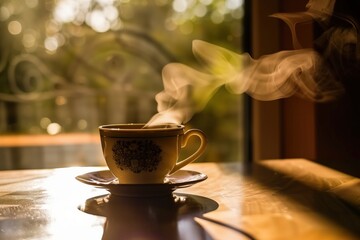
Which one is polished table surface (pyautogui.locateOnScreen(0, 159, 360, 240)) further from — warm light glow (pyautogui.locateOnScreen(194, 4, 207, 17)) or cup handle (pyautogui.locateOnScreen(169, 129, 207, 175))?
warm light glow (pyautogui.locateOnScreen(194, 4, 207, 17))

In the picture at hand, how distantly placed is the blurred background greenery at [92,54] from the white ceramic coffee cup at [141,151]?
0.91 m

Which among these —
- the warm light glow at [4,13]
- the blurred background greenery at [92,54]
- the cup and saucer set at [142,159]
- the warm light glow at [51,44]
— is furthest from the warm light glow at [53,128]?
the cup and saucer set at [142,159]

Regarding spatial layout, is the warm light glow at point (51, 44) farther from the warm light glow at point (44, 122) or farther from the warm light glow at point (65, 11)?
the warm light glow at point (44, 122)

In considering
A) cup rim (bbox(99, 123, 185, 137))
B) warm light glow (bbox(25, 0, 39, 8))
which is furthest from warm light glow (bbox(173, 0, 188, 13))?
cup rim (bbox(99, 123, 185, 137))

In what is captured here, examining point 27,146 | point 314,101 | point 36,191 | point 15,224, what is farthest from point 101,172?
point 27,146

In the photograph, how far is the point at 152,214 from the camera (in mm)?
609

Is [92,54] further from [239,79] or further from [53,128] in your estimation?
[239,79]

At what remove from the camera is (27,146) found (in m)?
1.61

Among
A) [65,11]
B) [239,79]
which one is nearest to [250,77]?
[239,79]

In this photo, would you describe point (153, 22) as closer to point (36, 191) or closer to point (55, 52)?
point (55, 52)

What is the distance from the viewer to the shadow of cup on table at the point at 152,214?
53cm

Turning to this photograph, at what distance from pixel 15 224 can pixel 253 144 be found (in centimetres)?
116

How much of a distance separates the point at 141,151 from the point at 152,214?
0.35ft

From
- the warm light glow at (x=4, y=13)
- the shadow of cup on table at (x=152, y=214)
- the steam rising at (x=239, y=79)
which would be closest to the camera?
the shadow of cup on table at (x=152, y=214)
